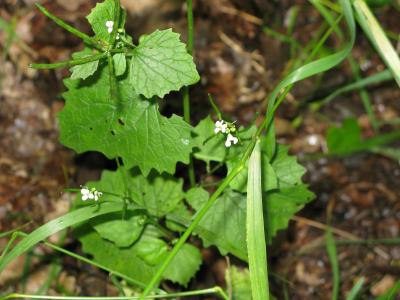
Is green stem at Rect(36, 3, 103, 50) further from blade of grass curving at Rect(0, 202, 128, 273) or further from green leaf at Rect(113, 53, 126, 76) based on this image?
blade of grass curving at Rect(0, 202, 128, 273)

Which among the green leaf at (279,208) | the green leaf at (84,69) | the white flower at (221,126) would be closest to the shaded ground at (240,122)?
the green leaf at (279,208)

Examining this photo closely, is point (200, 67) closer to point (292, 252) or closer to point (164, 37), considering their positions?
point (292, 252)

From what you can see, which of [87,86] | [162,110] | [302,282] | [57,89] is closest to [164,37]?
[87,86]

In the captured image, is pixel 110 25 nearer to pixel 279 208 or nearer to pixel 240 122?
pixel 279 208

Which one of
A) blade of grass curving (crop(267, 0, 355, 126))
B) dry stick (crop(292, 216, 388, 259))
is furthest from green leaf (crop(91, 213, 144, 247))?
dry stick (crop(292, 216, 388, 259))

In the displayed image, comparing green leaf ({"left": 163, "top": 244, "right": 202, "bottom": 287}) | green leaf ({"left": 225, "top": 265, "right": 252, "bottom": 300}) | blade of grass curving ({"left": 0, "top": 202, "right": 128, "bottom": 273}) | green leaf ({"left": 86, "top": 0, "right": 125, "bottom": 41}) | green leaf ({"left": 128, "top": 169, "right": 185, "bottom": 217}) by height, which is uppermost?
green leaf ({"left": 86, "top": 0, "right": 125, "bottom": 41})

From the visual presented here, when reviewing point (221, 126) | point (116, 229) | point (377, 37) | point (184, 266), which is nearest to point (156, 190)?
point (116, 229)
